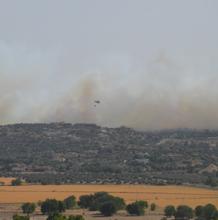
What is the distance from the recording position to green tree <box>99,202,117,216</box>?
157750mm

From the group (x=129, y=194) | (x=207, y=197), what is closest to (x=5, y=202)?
(x=129, y=194)

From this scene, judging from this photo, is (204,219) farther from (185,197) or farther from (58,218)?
(185,197)

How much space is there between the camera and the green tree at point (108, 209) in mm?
157750

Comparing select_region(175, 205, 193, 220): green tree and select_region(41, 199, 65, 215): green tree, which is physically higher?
select_region(41, 199, 65, 215): green tree

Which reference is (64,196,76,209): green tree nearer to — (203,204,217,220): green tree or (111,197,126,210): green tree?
(111,197,126,210): green tree

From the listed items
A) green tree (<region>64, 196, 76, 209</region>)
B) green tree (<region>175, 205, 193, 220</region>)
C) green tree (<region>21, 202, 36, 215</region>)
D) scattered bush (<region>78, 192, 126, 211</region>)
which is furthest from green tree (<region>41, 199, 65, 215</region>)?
green tree (<region>175, 205, 193, 220</region>)

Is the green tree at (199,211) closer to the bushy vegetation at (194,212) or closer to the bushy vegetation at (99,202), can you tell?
the bushy vegetation at (194,212)

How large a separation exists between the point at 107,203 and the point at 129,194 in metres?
39.1

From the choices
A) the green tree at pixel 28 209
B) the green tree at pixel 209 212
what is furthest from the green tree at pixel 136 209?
the green tree at pixel 28 209

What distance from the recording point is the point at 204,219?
141 metres

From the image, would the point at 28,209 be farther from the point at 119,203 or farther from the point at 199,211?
the point at 199,211

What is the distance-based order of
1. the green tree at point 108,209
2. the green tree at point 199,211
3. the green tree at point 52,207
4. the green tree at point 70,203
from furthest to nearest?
the green tree at point 70,203
the green tree at point 52,207
the green tree at point 108,209
the green tree at point 199,211

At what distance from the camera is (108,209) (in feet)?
518

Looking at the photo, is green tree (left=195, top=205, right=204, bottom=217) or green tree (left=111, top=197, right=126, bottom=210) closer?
green tree (left=195, top=205, right=204, bottom=217)
